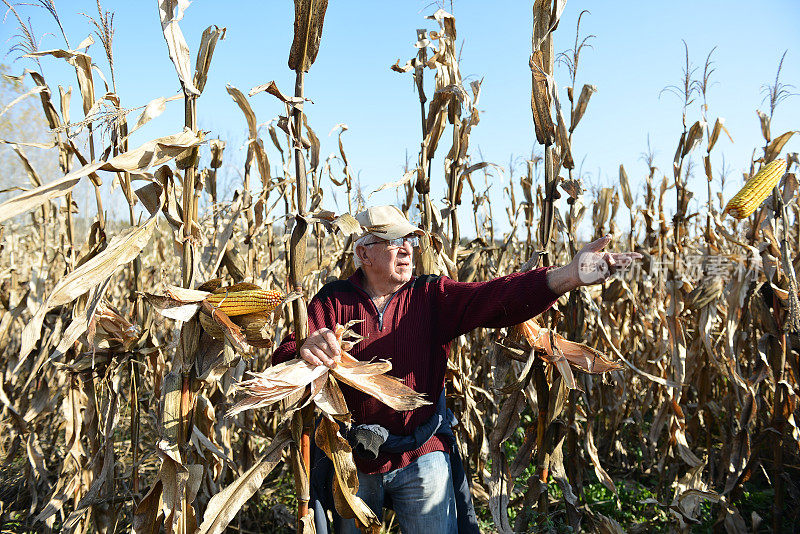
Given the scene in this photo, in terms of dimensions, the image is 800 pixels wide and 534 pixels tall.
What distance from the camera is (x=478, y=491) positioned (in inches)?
143

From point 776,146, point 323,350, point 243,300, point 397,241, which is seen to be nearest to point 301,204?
point 243,300

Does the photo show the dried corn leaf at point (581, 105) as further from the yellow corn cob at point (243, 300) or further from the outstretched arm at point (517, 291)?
the yellow corn cob at point (243, 300)

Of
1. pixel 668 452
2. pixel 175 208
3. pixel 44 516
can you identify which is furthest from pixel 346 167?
pixel 668 452

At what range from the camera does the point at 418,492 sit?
92.9 inches

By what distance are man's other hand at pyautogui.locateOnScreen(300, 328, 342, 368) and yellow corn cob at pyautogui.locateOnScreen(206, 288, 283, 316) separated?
18 centimetres

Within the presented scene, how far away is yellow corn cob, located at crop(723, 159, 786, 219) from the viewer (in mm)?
2691

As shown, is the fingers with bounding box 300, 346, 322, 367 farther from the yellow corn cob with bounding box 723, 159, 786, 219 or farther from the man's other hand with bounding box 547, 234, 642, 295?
the yellow corn cob with bounding box 723, 159, 786, 219

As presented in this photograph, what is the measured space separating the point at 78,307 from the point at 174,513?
0.96 metres

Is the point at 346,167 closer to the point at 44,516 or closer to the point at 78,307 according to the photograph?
the point at 78,307

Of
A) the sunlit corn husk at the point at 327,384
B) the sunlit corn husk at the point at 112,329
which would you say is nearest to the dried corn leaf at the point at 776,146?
the sunlit corn husk at the point at 327,384

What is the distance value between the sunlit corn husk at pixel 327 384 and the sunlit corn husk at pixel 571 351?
902 mm

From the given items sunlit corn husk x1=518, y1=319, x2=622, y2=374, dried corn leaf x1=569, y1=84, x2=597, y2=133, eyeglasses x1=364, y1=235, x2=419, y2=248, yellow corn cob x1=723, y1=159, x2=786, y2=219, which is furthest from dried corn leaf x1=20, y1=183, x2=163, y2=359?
yellow corn cob x1=723, y1=159, x2=786, y2=219

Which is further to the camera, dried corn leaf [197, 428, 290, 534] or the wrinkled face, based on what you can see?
the wrinkled face

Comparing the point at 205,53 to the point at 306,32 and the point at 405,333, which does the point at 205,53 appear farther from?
the point at 405,333
